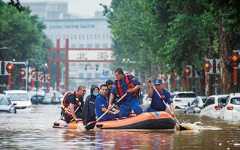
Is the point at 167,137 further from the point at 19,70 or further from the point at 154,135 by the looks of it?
the point at 19,70

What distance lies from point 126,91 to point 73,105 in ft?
11.2

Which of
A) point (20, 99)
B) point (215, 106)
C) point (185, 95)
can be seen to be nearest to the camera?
point (215, 106)

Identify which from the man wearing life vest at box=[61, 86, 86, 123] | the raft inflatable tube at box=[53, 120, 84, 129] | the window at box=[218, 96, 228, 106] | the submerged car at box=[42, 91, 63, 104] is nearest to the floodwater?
the raft inflatable tube at box=[53, 120, 84, 129]

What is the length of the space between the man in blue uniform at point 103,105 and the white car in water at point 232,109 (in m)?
15.4

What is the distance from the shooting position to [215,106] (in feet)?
170

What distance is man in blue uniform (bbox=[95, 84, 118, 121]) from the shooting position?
30.2m

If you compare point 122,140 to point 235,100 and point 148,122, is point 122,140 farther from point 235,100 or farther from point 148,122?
point 235,100

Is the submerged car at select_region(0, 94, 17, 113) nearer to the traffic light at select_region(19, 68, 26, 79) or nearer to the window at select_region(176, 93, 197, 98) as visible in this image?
the window at select_region(176, 93, 197, 98)

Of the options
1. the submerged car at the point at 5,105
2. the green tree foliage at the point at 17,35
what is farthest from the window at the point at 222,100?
the green tree foliage at the point at 17,35

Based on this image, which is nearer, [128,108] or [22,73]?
[128,108]

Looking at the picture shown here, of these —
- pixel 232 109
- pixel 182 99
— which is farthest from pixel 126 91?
pixel 182 99

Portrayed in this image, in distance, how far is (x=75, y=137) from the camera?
26.3m

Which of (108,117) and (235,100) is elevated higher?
(235,100)

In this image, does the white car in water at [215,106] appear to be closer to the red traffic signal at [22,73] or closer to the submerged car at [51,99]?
the submerged car at [51,99]
